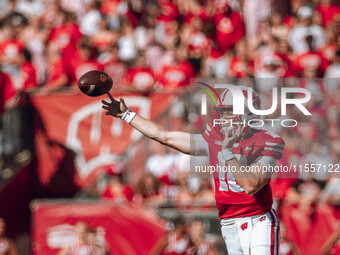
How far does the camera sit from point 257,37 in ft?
40.1

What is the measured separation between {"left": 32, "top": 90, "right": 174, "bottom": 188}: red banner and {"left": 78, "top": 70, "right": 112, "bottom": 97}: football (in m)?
4.69

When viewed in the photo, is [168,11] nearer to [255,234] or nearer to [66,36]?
[66,36]

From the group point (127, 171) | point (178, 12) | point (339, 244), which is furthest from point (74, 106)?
point (339, 244)

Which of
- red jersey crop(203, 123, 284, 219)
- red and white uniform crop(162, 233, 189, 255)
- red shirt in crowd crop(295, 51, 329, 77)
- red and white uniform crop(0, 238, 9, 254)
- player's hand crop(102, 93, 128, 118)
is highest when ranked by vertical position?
red shirt in crowd crop(295, 51, 329, 77)

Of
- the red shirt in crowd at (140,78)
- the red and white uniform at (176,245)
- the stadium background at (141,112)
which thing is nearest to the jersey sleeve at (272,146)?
the stadium background at (141,112)

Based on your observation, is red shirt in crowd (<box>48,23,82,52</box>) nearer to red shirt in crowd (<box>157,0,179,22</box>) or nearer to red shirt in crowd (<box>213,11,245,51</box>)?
red shirt in crowd (<box>157,0,179,22</box>)

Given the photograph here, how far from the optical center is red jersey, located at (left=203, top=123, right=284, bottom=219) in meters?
5.79

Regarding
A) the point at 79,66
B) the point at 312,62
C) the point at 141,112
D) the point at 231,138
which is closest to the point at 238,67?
the point at 312,62

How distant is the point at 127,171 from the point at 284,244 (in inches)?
103

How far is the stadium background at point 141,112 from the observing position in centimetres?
970

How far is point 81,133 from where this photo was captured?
10.7m

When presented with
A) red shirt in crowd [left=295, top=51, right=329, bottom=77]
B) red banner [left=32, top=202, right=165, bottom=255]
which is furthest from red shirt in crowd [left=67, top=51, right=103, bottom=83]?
red shirt in crowd [left=295, top=51, right=329, bottom=77]

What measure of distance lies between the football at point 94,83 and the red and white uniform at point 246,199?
956mm

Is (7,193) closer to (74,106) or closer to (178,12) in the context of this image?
(74,106)
